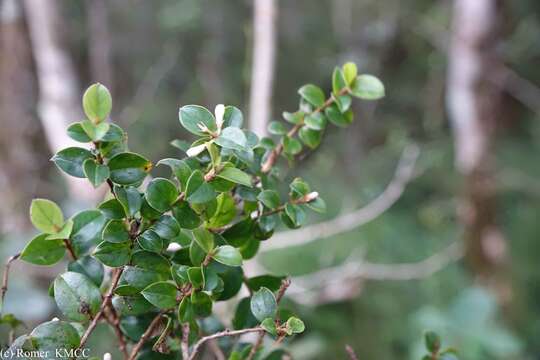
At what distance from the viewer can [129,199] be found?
30cm

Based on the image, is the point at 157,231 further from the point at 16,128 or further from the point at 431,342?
the point at 16,128

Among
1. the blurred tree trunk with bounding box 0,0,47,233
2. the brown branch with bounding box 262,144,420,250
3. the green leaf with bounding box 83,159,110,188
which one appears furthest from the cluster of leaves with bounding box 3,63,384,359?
the blurred tree trunk with bounding box 0,0,47,233

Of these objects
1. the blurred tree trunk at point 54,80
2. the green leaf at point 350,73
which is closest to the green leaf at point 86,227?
the green leaf at point 350,73

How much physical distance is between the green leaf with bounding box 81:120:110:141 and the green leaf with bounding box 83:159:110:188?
1cm

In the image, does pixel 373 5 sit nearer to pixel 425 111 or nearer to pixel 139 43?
pixel 425 111

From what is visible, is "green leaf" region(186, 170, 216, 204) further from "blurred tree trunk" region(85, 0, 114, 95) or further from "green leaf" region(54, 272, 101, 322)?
"blurred tree trunk" region(85, 0, 114, 95)

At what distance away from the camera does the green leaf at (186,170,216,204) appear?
294mm

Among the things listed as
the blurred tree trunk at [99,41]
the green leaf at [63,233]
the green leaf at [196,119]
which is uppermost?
the green leaf at [196,119]

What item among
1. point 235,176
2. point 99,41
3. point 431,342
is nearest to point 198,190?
point 235,176

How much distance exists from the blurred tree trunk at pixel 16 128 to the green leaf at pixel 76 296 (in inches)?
43.0

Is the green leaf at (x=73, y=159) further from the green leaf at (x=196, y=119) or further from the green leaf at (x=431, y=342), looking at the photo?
the green leaf at (x=431, y=342)

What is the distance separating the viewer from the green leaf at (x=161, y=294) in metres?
0.31

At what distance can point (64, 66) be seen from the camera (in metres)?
1.22

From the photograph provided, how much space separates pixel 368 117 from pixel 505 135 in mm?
815
